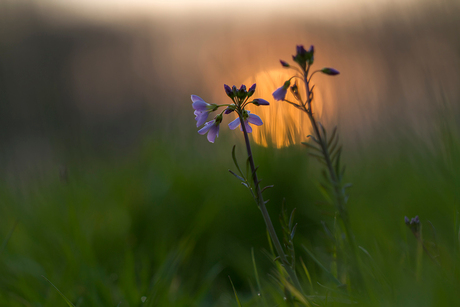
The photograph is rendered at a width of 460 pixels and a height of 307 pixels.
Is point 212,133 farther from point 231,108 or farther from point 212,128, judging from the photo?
point 231,108

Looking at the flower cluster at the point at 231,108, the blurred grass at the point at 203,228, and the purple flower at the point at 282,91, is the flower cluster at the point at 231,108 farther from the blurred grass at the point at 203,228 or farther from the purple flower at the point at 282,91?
the blurred grass at the point at 203,228

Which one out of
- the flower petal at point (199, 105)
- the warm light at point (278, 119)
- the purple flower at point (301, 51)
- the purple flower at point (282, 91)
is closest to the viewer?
the purple flower at point (301, 51)

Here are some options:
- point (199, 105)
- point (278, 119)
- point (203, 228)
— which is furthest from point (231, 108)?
point (278, 119)

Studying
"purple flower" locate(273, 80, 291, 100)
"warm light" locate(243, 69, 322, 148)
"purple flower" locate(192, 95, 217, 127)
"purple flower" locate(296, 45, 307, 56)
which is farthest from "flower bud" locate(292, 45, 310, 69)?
"warm light" locate(243, 69, 322, 148)

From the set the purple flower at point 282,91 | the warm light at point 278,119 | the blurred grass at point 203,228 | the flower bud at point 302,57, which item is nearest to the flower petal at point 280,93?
the purple flower at point 282,91

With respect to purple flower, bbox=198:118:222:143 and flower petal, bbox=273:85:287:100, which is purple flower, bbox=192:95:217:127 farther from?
flower petal, bbox=273:85:287:100

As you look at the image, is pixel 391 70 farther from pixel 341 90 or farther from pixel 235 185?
pixel 235 185

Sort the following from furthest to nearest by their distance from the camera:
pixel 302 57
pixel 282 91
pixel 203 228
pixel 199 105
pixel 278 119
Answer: pixel 278 119
pixel 203 228
pixel 199 105
pixel 282 91
pixel 302 57

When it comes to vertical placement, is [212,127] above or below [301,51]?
below

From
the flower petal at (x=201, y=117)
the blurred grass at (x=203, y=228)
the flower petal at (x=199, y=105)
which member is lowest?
the blurred grass at (x=203, y=228)

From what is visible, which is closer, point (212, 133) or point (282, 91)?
point (282, 91)
